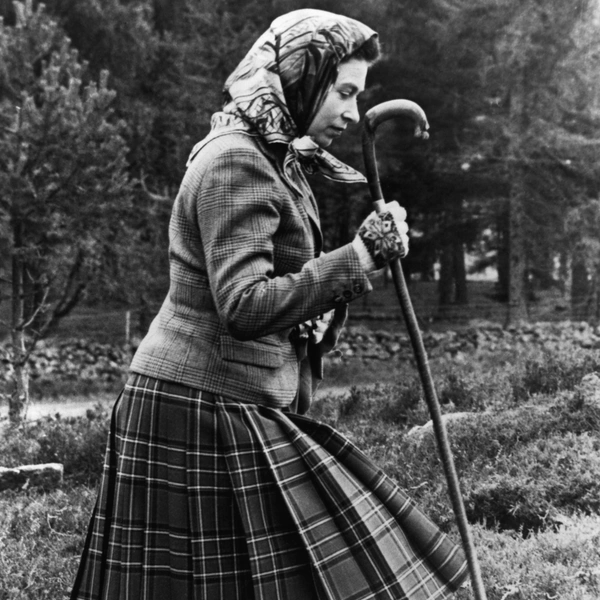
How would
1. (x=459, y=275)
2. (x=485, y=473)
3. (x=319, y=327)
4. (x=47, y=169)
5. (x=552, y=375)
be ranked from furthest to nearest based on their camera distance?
(x=459, y=275)
(x=47, y=169)
(x=552, y=375)
(x=485, y=473)
(x=319, y=327)

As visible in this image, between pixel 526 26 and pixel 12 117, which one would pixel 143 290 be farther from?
pixel 526 26

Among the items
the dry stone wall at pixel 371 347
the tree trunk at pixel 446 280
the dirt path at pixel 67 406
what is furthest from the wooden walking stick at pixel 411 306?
the tree trunk at pixel 446 280

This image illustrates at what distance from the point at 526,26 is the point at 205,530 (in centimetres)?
1223

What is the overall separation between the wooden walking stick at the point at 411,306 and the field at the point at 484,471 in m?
0.96

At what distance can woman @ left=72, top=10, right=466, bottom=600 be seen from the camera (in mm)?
1812

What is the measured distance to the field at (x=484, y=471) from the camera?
10.8ft

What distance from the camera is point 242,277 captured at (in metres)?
1.72

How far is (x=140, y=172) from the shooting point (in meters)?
13.0

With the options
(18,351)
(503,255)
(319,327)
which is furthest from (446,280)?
(319,327)

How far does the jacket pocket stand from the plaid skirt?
0.34 ft

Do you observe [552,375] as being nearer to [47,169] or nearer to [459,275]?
[47,169]

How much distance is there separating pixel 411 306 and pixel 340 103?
577 mm

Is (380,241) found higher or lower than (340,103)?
lower

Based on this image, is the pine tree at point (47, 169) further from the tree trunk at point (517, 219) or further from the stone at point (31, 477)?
the tree trunk at point (517, 219)
